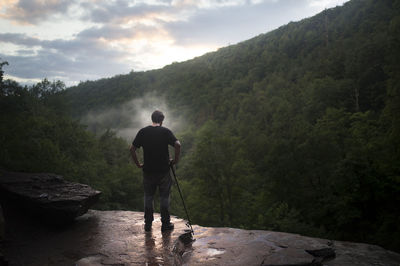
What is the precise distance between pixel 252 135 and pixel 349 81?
22663 millimetres

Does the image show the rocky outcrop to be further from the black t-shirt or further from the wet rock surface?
the black t-shirt

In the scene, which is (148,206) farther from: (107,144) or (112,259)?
(107,144)

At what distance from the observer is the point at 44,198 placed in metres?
6.52

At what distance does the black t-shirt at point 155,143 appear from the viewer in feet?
18.5

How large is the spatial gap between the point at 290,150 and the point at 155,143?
2598 cm

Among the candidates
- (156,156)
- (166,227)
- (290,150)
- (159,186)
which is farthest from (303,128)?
(156,156)

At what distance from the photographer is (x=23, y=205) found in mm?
6738

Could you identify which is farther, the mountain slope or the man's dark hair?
the mountain slope

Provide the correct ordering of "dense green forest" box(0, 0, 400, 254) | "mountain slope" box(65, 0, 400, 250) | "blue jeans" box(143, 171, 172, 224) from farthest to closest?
1. "mountain slope" box(65, 0, 400, 250)
2. "dense green forest" box(0, 0, 400, 254)
3. "blue jeans" box(143, 171, 172, 224)

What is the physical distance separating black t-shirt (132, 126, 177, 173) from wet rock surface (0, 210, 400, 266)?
1.44 meters

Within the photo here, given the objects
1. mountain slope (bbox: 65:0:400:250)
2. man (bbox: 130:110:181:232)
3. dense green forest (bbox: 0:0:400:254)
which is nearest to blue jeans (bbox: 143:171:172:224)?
man (bbox: 130:110:181:232)

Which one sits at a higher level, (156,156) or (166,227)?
(156,156)

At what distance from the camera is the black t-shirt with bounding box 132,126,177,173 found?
5641 mm

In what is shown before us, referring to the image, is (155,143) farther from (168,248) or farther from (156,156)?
(168,248)
